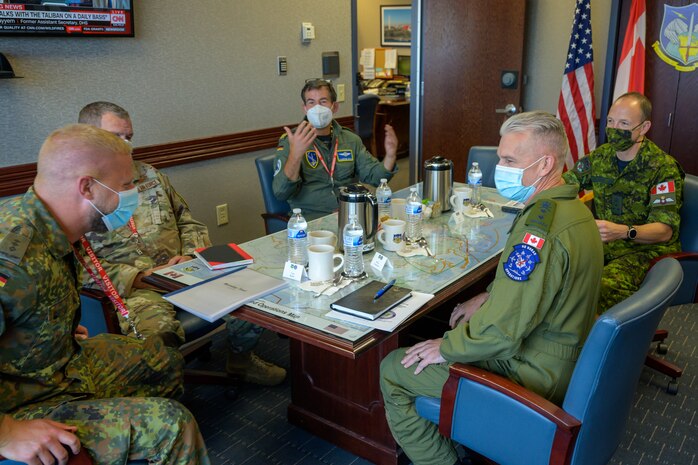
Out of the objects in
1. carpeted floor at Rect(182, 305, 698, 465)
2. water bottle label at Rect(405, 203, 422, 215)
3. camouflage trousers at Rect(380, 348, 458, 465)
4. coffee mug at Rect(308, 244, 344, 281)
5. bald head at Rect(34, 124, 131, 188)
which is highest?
bald head at Rect(34, 124, 131, 188)

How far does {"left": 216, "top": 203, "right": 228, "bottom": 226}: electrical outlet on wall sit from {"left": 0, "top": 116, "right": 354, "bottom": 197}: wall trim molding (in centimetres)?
34

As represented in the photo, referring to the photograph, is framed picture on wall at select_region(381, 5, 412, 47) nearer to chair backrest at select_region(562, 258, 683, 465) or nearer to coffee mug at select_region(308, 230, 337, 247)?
coffee mug at select_region(308, 230, 337, 247)

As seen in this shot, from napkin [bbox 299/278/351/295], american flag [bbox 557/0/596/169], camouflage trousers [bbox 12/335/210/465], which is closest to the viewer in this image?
camouflage trousers [bbox 12/335/210/465]

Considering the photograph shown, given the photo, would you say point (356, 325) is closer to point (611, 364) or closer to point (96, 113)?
point (611, 364)

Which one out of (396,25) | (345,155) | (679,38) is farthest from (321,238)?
(396,25)

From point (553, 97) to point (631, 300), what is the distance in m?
3.48

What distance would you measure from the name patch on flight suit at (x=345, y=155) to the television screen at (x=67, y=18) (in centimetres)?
134

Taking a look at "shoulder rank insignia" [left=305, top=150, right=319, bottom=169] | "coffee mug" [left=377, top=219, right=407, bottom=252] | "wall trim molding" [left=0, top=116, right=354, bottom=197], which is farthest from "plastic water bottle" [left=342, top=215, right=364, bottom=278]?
"wall trim molding" [left=0, top=116, right=354, bottom=197]

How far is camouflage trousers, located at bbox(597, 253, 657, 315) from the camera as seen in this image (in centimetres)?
254

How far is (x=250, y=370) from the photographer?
2.71m

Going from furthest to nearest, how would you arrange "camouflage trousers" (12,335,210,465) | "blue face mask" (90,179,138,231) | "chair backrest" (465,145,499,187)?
"chair backrest" (465,145,499,187), "blue face mask" (90,179,138,231), "camouflage trousers" (12,335,210,465)

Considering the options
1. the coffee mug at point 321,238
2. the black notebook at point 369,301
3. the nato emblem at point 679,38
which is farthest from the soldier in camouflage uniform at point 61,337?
the nato emblem at point 679,38

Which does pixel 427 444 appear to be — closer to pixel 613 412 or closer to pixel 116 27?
pixel 613 412

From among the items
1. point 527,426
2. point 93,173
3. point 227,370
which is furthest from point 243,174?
point 527,426
